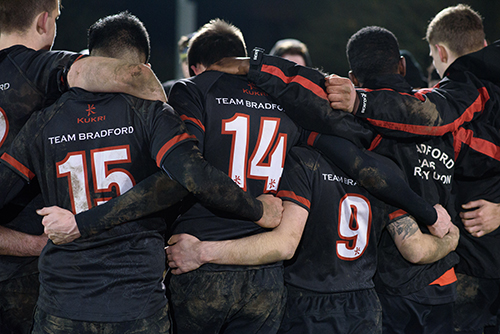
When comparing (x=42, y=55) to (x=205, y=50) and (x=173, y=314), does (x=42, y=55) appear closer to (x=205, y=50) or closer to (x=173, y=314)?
(x=205, y=50)

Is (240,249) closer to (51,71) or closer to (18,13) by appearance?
(51,71)

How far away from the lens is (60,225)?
188 centimetres

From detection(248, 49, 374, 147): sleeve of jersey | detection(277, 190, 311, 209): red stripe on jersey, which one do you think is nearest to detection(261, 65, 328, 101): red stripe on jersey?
detection(248, 49, 374, 147): sleeve of jersey

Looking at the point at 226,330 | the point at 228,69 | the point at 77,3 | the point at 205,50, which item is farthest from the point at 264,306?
the point at 77,3

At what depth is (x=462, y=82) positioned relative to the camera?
2744 millimetres

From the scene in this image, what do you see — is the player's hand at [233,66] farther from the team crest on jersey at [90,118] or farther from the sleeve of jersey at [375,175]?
the team crest on jersey at [90,118]

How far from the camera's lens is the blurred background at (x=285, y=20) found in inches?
390

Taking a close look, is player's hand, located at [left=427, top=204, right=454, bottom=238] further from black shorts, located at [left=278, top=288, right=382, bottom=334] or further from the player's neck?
the player's neck

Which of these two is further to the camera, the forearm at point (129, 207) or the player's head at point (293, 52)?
the player's head at point (293, 52)

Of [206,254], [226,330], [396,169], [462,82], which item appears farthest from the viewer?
[462,82]

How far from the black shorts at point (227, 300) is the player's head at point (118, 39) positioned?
1147 mm

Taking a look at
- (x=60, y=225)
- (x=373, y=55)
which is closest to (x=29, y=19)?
(x=60, y=225)

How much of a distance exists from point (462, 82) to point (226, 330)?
6.52 feet

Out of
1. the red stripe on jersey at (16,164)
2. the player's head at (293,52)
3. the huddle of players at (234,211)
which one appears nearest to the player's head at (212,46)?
the huddle of players at (234,211)
